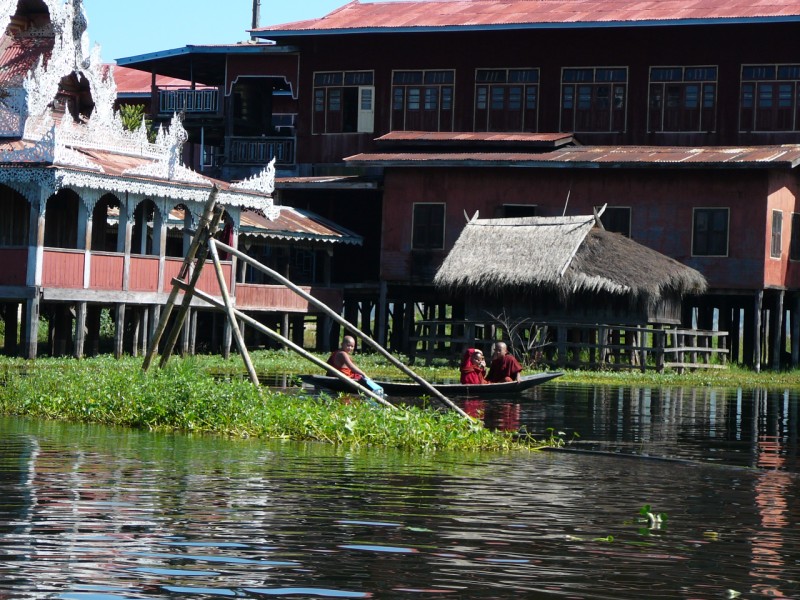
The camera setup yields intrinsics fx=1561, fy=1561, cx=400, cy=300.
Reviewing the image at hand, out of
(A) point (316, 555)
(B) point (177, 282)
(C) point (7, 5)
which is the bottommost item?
(A) point (316, 555)

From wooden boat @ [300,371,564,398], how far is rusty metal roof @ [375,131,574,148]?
595 inches

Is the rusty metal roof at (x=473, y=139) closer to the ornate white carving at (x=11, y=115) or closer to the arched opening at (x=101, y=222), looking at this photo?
the arched opening at (x=101, y=222)

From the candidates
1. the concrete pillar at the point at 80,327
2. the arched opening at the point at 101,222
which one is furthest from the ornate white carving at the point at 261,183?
the concrete pillar at the point at 80,327

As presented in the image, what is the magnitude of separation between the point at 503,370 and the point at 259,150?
2225cm

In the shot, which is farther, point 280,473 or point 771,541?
point 280,473

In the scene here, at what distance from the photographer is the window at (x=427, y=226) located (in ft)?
132

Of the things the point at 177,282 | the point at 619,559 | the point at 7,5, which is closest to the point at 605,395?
the point at 177,282

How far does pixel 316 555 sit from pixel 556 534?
200 cm

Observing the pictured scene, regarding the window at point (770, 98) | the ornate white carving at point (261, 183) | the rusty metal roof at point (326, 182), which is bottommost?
the ornate white carving at point (261, 183)

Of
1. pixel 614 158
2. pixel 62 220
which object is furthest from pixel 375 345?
pixel 614 158

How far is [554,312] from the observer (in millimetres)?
35562

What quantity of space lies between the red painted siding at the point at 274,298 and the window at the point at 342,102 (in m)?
6.08

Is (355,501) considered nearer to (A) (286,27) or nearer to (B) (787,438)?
(B) (787,438)

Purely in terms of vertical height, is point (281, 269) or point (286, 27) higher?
point (286, 27)
